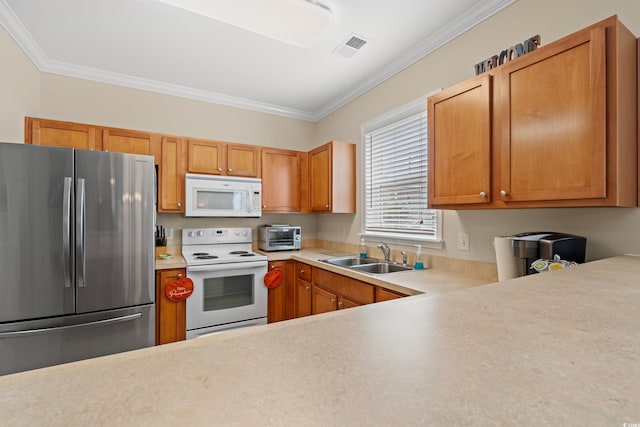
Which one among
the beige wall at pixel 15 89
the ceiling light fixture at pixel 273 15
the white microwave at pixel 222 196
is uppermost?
the ceiling light fixture at pixel 273 15

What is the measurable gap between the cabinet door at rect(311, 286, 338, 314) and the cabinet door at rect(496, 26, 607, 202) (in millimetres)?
1441

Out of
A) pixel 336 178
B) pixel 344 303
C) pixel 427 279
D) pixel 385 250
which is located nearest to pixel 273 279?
pixel 344 303

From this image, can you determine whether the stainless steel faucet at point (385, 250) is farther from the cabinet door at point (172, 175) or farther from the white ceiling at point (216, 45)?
the cabinet door at point (172, 175)

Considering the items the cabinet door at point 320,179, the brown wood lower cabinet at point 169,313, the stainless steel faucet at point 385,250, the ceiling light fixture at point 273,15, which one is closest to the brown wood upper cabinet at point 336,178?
the cabinet door at point 320,179

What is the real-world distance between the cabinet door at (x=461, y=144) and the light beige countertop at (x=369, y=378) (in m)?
A: 1.08

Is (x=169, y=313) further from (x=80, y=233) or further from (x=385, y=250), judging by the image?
(x=385, y=250)

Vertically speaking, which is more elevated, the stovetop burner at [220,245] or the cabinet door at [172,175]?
the cabinet door at [172,175]

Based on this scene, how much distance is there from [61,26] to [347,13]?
2.11 meters

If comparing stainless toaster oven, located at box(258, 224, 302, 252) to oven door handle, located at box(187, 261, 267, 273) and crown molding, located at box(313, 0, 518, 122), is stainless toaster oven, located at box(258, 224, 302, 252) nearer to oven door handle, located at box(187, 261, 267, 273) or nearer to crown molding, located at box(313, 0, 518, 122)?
oven door handle, located at box(187, 261, 267, 273)

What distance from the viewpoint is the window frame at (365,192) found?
7.41 ft

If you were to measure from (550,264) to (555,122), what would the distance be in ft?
2.02

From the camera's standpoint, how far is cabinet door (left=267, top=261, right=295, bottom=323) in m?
2.90

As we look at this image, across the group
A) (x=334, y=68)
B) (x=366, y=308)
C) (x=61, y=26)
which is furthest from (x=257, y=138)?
(x=366, y=308)

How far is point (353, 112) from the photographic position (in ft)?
10.6
